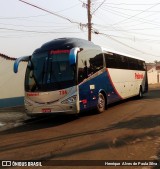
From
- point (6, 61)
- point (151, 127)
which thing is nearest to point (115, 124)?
point (151, 127)

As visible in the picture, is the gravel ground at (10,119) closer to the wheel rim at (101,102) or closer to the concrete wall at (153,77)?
the wheel rim at (101,102)

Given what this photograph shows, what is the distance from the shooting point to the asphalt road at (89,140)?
8055 millimetres

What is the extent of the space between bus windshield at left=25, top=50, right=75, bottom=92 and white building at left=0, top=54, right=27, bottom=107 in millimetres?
7287

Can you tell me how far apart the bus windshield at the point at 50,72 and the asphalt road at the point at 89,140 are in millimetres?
1598

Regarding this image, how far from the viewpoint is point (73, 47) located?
45.4 feet

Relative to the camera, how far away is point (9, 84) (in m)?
21.8

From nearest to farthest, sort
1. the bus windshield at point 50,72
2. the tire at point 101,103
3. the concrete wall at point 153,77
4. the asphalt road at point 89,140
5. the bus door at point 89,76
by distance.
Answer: the asphalt road at point 89,140 → the bus windshield at point 50,72 → the bus door at point 89,76 → the tire at point 101,103 → the concrete wall at point 153,77

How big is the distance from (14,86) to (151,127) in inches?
491

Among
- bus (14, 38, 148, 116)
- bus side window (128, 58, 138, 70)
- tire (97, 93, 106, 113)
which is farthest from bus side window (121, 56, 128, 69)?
bus (14, 38, 148, 116)

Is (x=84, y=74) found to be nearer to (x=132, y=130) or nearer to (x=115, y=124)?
(x=115, y=124)

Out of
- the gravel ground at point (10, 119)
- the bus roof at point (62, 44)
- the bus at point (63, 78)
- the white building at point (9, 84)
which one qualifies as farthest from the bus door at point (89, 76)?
the white building at point (9, 84)

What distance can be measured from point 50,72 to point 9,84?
8.73m

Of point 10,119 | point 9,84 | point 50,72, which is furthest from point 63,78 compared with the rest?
point 9,84

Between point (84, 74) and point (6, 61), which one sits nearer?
Result: point (84, 74)
